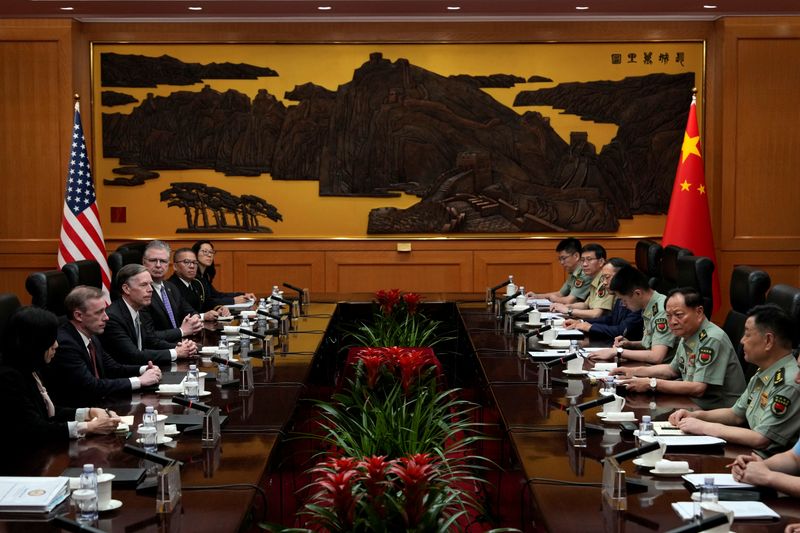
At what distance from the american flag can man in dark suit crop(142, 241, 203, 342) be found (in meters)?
2.44

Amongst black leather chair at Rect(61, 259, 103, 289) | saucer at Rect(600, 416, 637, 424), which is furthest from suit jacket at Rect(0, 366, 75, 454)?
black leather chair at Rect(61, 259, 103, 289)

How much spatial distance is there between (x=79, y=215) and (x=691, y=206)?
562cm

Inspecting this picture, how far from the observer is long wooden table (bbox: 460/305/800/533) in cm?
280

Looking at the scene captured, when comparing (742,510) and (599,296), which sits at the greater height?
(599,296)

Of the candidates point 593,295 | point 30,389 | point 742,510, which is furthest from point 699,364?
point 593,295

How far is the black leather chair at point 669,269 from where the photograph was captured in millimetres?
7238

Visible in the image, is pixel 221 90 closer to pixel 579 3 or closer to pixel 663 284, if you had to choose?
pixel 579 3

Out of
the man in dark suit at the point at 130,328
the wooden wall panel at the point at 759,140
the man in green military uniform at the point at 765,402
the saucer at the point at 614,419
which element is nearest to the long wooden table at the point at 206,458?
the man in dark suit at the point at 130,328

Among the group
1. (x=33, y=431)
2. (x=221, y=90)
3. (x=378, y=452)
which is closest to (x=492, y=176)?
(x=221, y=90)

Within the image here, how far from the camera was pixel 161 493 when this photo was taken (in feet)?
9.36

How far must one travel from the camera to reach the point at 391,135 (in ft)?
33.3

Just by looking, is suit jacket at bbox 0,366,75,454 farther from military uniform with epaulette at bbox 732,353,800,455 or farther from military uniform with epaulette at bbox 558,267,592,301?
military uniform with epaulette at bbox 558,267,592,301

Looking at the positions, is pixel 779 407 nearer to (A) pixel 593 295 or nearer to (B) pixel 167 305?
(A) pixel 593 295

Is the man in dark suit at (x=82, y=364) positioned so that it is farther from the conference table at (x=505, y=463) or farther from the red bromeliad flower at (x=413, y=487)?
the red bromeliad flower at (x=413, y=487)
